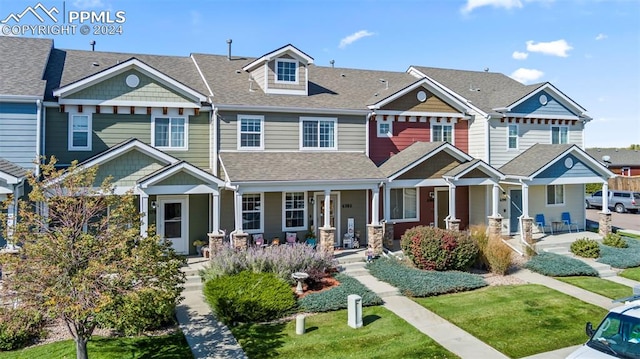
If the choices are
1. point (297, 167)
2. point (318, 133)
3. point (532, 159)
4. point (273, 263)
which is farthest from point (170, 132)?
point (532, 159)

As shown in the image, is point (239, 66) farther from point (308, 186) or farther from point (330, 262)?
point (330, 262)

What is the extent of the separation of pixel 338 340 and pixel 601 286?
395 inches

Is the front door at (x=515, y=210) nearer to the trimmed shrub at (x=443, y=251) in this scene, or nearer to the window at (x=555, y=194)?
the window at (x=555, y=194)

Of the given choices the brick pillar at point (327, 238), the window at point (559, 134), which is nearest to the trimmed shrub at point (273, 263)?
the brick pillar at point (327, 238)

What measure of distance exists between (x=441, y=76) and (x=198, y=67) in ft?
42.5

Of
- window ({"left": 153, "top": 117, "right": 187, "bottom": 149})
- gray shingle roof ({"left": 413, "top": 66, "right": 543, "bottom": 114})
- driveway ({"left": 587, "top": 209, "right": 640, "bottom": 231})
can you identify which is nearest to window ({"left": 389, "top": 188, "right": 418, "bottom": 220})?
gray shingle roof ({"left": 413, "top": 66, "right": 543, "bottom": 114})

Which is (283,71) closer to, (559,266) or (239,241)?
(239,241)

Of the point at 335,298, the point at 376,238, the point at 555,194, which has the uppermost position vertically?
the point at 555,194

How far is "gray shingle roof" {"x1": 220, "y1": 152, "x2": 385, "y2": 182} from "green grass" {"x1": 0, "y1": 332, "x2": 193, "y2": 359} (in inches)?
280

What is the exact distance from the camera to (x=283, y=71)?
65.9ft

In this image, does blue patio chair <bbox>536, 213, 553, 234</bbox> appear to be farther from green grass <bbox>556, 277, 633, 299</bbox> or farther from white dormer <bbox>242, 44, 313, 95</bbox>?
white dormer <bbox>242, 44, 313, 95</bbox>

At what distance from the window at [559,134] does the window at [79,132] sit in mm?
21865

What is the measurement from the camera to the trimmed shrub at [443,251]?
15953 millimetres

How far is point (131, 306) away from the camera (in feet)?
26.7
